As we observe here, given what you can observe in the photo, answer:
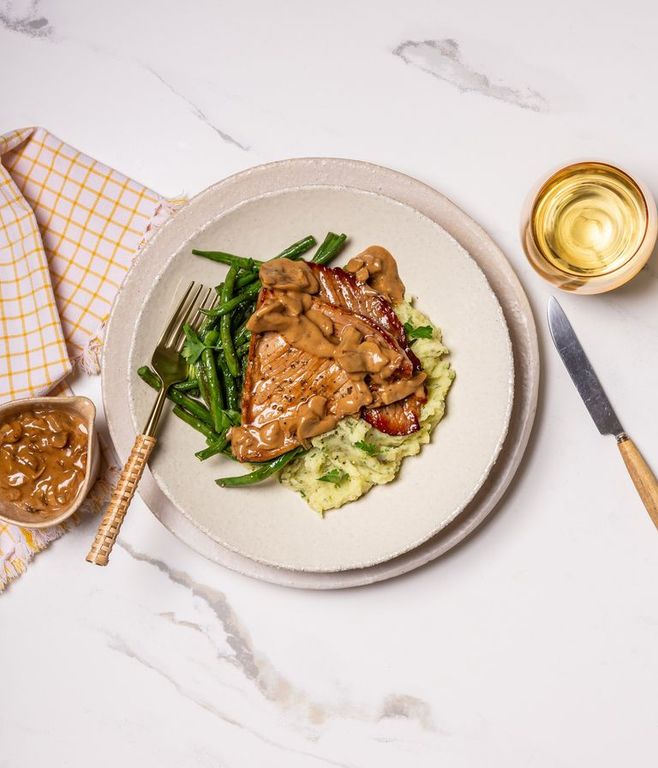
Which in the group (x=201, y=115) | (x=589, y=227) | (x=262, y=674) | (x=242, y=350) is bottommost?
(x=262, y=674)

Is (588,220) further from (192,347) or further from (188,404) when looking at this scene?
(188,404)

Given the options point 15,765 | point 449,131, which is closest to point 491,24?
Result: point 449,131

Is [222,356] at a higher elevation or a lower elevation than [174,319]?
lower

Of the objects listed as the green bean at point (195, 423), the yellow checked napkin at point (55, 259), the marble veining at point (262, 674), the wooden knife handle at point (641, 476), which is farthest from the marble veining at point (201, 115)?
the wooden knife handle at point (641, 476)

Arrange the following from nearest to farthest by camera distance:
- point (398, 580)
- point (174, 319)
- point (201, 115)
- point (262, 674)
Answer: point (174, 319), point (398, 580), point (262, 674), point (201, 115)

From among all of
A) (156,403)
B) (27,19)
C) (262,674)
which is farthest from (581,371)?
(27,19)

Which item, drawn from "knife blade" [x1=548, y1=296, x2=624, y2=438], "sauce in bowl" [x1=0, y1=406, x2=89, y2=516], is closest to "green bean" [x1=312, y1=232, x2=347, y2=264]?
"knife blade" [x1=548, y1=296, x2=624, y2=438]
